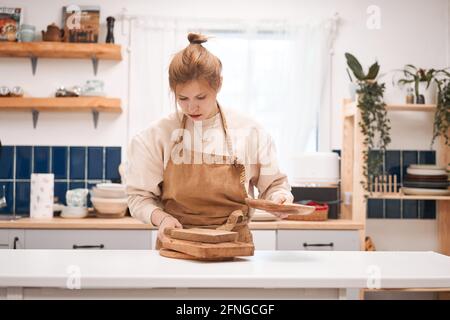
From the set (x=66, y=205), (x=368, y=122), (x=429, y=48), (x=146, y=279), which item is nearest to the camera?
(x=146, y=279)

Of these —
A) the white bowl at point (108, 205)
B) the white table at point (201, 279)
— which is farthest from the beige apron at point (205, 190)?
the white bowl at point (108, 205)

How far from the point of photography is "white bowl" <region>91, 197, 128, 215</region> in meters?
3.58

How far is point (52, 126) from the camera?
13.3ft

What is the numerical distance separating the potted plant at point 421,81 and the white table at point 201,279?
248 centimetres

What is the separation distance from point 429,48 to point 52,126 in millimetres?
2845

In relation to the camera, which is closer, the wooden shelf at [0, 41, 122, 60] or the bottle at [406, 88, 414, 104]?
the wooden shelf at [0, 41, 122, 60]

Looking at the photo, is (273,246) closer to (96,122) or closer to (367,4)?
(96,122)

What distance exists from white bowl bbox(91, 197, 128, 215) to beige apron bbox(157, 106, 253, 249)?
1473 millimetres

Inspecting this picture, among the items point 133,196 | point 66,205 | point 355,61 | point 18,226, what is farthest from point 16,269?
point 355,61

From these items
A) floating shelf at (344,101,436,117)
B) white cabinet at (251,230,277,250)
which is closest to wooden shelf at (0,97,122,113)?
white cabinet at (251,230,277,250)

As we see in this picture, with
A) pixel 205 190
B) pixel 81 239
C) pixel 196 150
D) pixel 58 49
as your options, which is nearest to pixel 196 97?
pixel 196 150

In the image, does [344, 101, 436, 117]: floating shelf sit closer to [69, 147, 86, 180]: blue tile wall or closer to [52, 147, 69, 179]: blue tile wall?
[69, 147, 86, 180]: blue tile wall

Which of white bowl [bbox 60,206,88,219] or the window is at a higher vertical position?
the window

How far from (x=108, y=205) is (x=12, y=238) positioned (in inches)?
23.6
